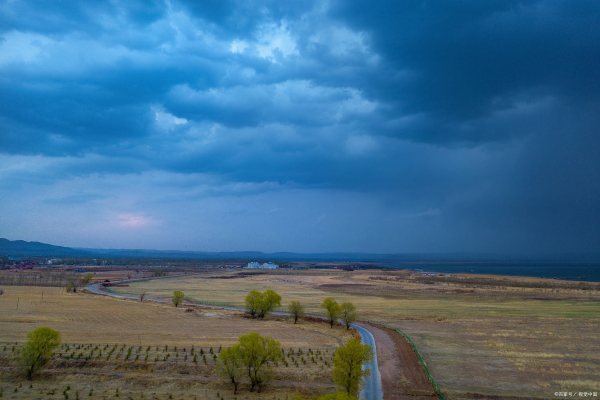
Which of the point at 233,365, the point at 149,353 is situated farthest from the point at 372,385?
the point at 149,353

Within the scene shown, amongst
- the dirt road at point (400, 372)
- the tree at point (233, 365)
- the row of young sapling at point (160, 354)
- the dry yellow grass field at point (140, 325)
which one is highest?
the tree at point (233, 365)

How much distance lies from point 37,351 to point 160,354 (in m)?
11.8

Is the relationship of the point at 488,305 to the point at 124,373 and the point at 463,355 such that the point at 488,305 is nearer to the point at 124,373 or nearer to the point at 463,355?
the point at 463,355

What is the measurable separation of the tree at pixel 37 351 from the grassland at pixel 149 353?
0.98 meters

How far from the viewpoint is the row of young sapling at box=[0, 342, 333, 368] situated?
45.7 meters

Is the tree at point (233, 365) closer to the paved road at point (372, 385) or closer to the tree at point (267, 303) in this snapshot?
the paved road at point (372, 385)

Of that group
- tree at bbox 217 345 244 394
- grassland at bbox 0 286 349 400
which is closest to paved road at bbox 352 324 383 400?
grassland at bbox 0 286 349 400

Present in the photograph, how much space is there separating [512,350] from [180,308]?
63.7 m

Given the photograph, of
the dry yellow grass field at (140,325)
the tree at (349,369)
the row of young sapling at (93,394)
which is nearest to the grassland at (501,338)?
the tree at (349,369)

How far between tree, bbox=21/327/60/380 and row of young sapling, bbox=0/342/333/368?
502 cm

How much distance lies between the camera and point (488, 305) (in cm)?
10231

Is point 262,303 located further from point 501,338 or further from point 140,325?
point 501,338

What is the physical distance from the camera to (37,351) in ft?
133

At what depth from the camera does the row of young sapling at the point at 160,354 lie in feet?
150
